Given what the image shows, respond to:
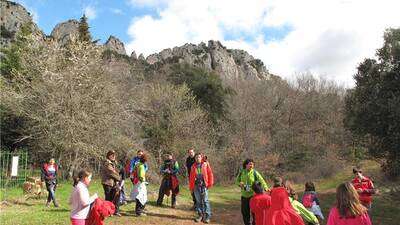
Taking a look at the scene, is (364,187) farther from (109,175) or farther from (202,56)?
(202,56)

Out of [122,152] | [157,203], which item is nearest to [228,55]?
[122,152]

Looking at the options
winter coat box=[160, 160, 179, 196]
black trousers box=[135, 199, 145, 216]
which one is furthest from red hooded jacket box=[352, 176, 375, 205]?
black trousers box=[135, 199, 145, 216]

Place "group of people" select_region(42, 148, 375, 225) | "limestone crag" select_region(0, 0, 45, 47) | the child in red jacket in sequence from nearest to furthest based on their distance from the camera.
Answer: "group of people" select_region(42, 148, 375, 225) → the child in red jacket → "limestone crag" select_region(0, 0, 45, 47)

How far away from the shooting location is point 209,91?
43.7 metres

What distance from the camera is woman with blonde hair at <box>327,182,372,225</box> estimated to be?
5.27 m

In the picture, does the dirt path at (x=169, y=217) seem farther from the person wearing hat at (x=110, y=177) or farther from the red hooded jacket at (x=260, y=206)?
the red hooded jacket at (x=260, y=206)

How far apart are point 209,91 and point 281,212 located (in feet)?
121

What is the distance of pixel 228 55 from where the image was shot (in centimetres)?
8744

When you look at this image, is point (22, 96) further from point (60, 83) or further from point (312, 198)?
point (312, 198)

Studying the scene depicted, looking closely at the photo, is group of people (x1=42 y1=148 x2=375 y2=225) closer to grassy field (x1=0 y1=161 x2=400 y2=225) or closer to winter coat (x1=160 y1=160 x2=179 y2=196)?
winter coat (x1=160 y1=160 x2=179 y2=196)

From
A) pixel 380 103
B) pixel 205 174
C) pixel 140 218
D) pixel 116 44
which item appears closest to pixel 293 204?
pixel 205 174

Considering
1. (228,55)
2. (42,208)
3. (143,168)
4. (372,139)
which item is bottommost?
(42,208)

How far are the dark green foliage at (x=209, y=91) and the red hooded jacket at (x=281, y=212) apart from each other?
112ft

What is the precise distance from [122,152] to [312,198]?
62.3ft
